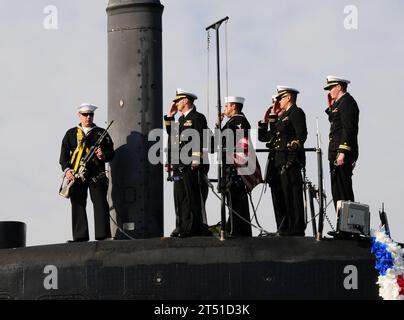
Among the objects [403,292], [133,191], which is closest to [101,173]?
[133,191]

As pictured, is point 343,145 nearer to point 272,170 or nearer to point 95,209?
point 272,170

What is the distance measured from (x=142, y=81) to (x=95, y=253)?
138 inches

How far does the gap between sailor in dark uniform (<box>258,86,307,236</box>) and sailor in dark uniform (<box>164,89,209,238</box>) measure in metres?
1.05

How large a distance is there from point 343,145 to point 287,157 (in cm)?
83

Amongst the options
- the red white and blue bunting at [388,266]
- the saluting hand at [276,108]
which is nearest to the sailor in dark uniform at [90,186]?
the saluting hand at [276,108]

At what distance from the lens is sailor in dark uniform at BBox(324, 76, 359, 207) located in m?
17.1

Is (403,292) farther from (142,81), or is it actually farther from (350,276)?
(142,81)

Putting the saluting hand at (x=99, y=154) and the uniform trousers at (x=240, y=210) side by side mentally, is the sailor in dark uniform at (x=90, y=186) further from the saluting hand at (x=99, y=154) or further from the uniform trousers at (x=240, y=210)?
the uniform trousers at (x=240, y=210)

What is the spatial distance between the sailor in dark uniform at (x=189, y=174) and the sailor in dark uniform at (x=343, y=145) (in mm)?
1771

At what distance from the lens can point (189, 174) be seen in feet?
56.9

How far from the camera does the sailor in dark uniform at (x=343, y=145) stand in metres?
17.1

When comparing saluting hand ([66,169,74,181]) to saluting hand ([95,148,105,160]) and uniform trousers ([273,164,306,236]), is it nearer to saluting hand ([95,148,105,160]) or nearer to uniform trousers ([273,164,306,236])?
saluting hand ([95,148,105,160])

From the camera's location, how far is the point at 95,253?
16.2 metres
